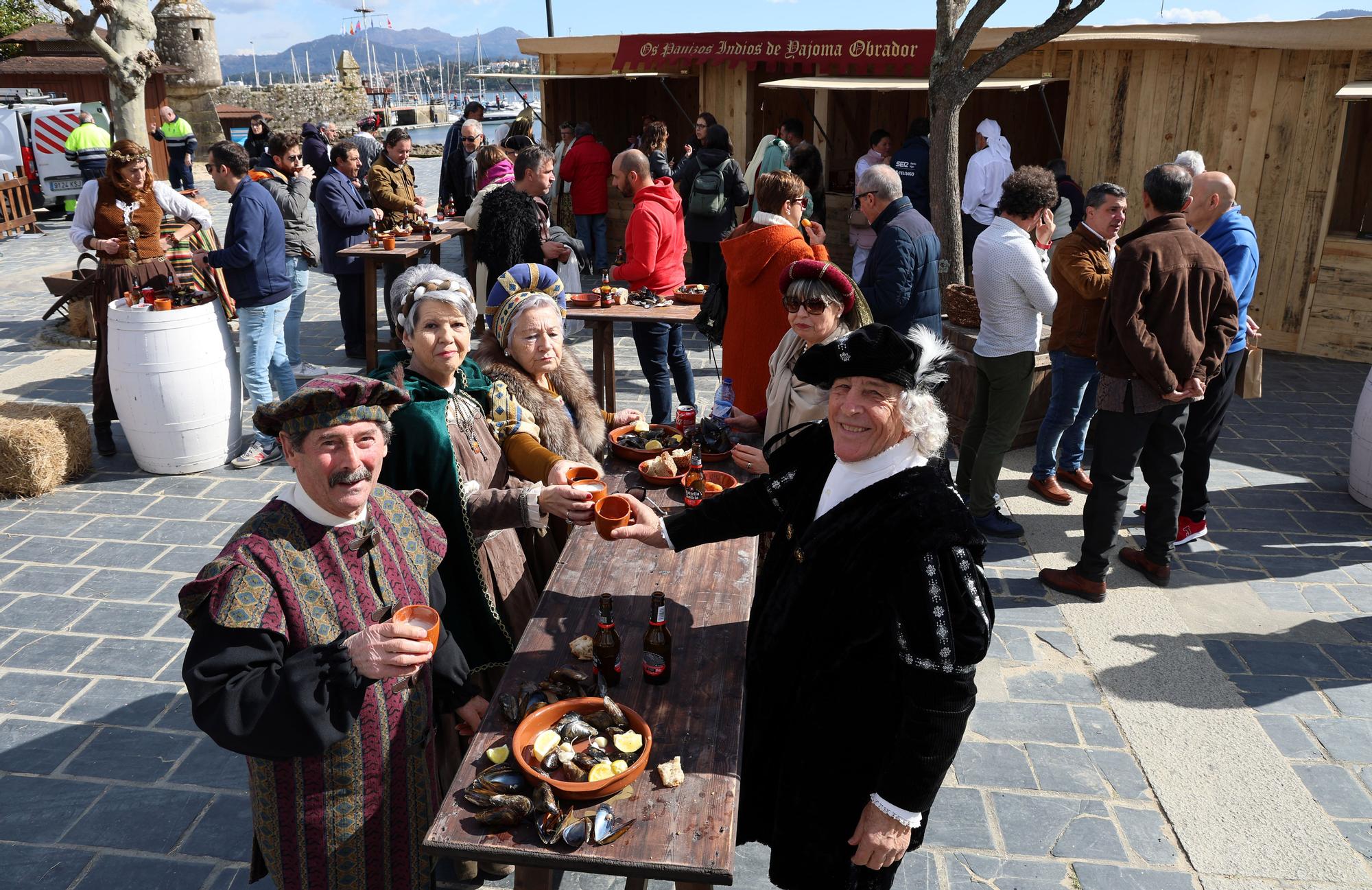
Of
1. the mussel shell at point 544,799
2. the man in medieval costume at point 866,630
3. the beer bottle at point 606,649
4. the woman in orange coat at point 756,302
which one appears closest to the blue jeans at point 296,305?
the woman in orange coat at point 756,302

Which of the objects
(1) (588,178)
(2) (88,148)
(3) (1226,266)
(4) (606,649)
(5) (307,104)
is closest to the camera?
(4) (606,649)

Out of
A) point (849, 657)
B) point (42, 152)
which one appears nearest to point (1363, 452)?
point (849, 657)

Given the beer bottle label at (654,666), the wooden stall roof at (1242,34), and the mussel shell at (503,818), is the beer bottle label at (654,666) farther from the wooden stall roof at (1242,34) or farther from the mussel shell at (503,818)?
the wooden stall roof at (1242,34)

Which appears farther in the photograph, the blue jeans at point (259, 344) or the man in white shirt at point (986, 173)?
the man in white shirt at point (986, 173)

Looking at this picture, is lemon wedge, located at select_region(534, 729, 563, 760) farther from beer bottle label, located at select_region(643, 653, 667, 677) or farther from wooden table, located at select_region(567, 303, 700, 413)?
wooden table, located at select_region(567, 303, 700, 413)

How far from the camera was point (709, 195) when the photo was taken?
1063 centimetres

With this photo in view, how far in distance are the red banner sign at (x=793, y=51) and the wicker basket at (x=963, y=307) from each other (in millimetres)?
6178

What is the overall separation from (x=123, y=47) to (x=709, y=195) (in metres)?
13.9

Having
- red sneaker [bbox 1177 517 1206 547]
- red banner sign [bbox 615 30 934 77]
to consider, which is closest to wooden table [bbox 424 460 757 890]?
red sneaker [bbox 1177 517 1206 547]

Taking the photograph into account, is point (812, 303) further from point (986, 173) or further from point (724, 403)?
point (986, 173)

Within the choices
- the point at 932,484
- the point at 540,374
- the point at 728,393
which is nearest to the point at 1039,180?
the point at 728,393

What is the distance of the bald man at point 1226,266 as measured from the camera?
5.80 m

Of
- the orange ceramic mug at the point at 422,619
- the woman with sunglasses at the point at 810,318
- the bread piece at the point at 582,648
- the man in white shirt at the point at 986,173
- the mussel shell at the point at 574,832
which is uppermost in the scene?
the man in white shirt at the point at 986,173

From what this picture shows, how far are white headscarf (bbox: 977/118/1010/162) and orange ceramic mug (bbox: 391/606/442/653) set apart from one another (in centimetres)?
1019
